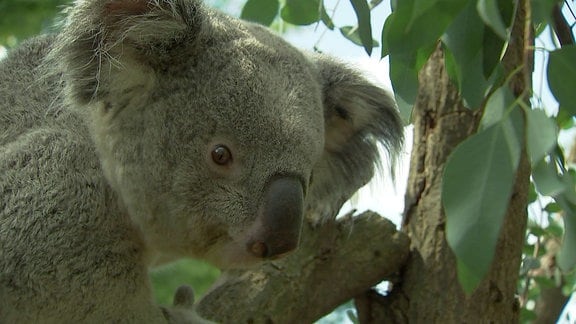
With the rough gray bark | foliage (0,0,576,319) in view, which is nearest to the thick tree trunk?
the rough gray bark

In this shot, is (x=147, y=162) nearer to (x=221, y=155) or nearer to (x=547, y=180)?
(x=221, y=155)

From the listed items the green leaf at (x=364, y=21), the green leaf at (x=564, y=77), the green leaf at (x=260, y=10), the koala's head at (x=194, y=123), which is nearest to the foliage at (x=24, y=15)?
the koala's head at (x=194, y=123)

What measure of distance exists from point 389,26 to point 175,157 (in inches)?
37.2

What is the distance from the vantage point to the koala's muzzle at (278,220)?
213cm

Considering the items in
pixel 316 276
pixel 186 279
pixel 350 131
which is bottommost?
pixel 186 279

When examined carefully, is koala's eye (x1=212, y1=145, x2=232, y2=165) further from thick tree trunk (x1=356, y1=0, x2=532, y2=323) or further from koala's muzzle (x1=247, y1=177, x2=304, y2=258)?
thick tree trunk (x1=356, y1=0, x2=532, y2=323)

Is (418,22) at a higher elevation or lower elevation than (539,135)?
higher

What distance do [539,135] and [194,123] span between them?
1262mm

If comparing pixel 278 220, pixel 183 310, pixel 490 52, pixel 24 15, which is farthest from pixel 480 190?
pixel 24 15

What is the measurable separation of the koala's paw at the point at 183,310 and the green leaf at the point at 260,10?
3.28 feet

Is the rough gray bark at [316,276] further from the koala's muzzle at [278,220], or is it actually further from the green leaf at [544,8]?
the green leaf at [544,8]

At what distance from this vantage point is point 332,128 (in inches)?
113

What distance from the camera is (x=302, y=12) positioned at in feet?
7.18

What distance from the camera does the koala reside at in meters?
2.21
